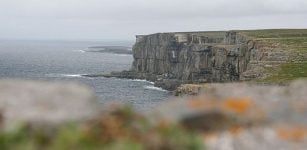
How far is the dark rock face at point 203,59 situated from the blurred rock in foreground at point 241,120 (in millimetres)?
122124

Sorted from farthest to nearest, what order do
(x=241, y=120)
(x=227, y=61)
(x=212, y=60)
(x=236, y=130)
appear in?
(x=212, y=60) < (x=227, y=61) < (x=241, y=120) < (x=236, y=130)

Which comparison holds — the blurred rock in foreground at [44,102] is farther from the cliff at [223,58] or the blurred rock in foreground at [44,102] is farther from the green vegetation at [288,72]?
the cliff at [223,58]

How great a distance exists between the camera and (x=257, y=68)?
106750mm

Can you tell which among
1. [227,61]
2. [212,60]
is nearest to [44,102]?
[227,61]

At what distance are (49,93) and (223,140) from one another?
3.27 m

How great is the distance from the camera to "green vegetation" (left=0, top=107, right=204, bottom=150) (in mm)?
7612

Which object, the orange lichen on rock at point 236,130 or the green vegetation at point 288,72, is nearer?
the orange lichen on rock at point 236,130

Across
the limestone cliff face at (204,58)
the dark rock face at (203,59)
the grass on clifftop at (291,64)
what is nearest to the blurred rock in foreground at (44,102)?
the grass on clifftop at (291,64)

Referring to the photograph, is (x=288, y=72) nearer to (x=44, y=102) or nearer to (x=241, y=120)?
(x=241, y=120)

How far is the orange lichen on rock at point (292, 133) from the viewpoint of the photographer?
880 cm

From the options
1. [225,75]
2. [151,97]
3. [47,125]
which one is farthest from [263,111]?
[225,75]

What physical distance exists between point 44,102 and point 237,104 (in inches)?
132

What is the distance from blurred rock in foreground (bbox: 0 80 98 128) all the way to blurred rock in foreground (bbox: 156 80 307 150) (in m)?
1.36

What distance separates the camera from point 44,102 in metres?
9.38
